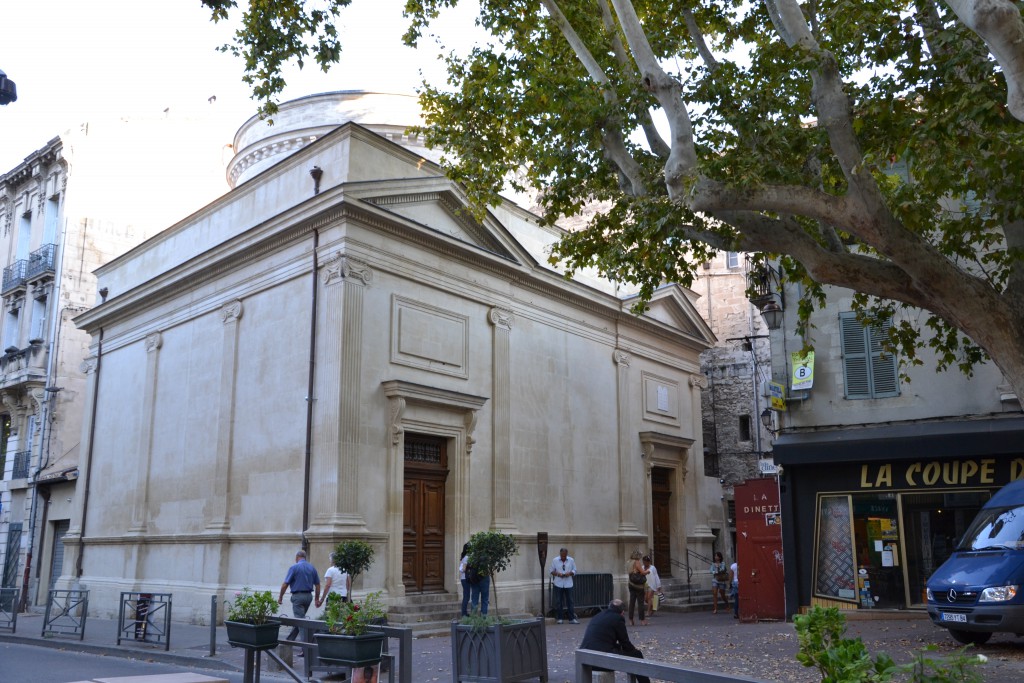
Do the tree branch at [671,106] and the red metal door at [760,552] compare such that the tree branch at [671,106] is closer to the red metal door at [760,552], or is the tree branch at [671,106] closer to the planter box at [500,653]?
the planter box at [500,653]

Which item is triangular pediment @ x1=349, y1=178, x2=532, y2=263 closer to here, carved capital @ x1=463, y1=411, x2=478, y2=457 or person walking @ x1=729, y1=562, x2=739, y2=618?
carved capital @ x1=463, y1=411, x2=478, y2=457

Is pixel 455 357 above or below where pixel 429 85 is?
below

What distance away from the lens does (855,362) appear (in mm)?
18516

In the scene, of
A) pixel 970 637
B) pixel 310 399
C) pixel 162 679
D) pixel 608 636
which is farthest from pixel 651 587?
pixel 162 679

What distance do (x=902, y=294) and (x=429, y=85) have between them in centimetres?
848

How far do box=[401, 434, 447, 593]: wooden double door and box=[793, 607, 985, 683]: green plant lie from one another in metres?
14.9

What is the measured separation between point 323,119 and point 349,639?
21822mm

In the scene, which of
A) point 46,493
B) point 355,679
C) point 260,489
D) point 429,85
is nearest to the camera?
point 355,679

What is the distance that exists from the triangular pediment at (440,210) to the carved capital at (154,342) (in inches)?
312

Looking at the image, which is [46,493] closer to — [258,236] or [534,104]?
[258,236]

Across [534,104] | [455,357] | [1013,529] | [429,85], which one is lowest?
[1013,529]

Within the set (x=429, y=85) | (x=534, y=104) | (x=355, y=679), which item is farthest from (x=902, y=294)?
(x=429, y=85)

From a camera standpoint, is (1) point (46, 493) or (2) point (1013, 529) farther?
(1) point (46, 493)

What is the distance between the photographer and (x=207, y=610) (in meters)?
19.5
